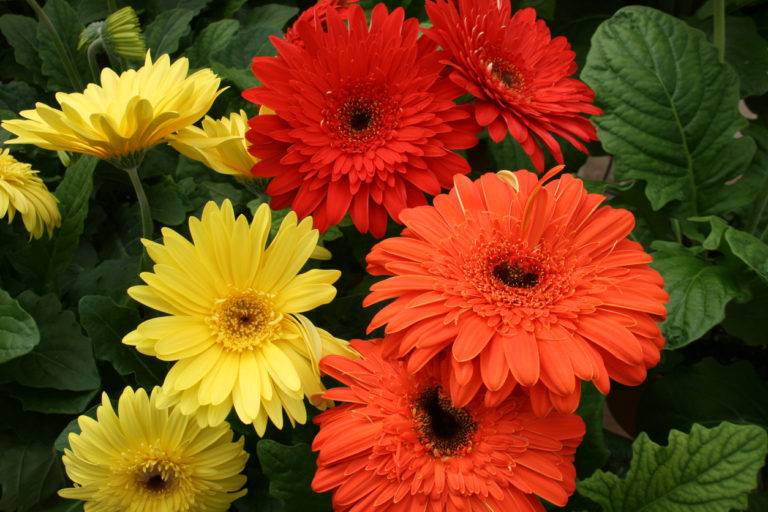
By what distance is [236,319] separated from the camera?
0.57m

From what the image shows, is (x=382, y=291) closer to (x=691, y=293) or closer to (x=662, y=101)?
(x=691, y=293)

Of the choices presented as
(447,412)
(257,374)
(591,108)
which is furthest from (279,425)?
(591,108)

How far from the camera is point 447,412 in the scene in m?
0.58

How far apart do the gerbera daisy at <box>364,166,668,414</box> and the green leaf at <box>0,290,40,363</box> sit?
338mm

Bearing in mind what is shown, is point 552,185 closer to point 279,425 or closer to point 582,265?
point 582,265

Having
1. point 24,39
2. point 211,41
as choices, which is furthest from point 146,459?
point 24,39

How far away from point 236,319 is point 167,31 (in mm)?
606

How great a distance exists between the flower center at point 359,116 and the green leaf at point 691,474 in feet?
1.28

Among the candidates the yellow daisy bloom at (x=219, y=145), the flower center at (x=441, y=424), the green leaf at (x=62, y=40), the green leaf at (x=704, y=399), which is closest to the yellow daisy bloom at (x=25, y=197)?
the yellow daisy bloom at (x=219, y=145)

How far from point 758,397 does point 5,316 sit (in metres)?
0.93

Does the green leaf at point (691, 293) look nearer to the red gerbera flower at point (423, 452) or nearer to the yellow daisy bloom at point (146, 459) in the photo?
the red gerbera flower at point (423, 452)

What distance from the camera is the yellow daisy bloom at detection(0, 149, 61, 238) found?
26.0 inches

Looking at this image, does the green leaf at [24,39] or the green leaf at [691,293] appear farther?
the green leaf at [24,39]

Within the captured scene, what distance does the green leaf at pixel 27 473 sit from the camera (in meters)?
0.77
